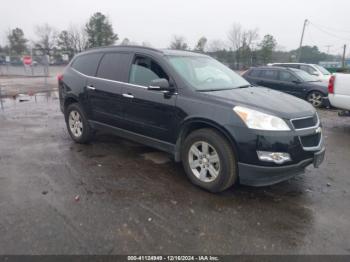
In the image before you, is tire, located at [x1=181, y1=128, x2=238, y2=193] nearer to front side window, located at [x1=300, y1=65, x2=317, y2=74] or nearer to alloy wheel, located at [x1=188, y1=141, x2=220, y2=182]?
alloy wheel, located at [x1=188, y1=141, x2=220, y2=182]

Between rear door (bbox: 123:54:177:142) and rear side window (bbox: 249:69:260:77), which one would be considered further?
rear side window (bbox: 249:69:260:77)

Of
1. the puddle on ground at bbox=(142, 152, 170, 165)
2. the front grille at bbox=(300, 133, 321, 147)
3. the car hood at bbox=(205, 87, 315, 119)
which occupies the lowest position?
the puddle on ground at bbox=(142, 152, 170, 165)

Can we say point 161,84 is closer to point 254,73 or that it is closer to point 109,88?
point 109,88

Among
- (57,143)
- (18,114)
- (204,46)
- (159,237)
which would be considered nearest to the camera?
(159,237)

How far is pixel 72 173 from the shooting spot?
164 inches

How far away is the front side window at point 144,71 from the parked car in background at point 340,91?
15.6 feet

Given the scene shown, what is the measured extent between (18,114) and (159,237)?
7.67 metres

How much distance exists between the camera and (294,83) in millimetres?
10586

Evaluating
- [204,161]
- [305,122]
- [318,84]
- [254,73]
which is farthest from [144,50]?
[254,73]

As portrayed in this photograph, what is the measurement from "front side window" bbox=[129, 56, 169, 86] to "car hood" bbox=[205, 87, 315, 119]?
0.91m

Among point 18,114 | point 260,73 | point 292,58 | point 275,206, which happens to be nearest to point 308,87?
point 260,73

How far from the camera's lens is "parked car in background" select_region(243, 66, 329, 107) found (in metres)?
10.2

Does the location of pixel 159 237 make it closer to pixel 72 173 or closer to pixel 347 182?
pixel 72 173

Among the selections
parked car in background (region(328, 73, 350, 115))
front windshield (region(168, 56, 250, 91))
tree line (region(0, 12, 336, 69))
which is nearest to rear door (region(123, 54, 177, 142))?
front windshield (region(168, 56, 250, 91))
